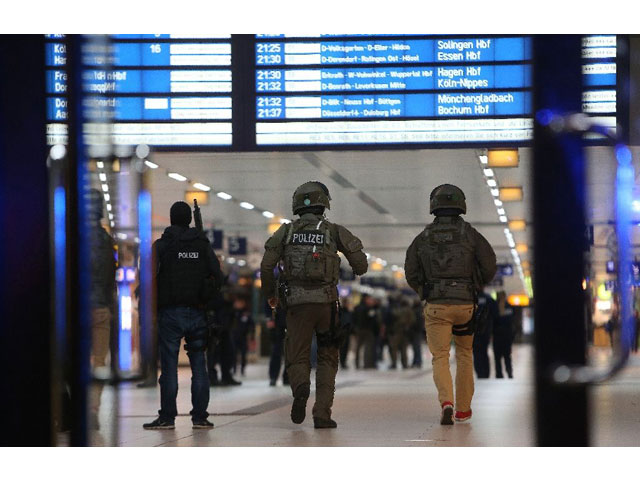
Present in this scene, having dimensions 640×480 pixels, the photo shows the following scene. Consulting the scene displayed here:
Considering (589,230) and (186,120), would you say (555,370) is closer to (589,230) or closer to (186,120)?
(589,230)

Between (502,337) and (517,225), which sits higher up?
(517,225)

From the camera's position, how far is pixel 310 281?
904cm

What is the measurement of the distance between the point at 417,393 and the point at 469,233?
5885 millimetres

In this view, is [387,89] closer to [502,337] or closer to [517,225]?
[502,337]

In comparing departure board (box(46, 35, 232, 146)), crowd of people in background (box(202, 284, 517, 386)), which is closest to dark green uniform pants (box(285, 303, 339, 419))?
crowd of people in background (box(202, 284, 517, 386))

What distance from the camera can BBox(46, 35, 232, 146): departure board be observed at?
466 inches

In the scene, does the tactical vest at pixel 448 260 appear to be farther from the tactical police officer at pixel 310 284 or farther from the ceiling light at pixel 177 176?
the ceiling light at pixel 177 176

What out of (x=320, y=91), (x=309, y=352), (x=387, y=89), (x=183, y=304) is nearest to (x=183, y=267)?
(x=183, y=304)

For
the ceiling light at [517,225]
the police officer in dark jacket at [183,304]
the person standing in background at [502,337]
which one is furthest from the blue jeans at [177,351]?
the ceiling light at [517,225]

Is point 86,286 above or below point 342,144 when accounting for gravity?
below

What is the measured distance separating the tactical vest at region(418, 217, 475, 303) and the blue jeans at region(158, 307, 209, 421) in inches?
67.1

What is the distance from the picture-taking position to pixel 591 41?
11.7 ft

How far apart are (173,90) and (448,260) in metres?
3.74
